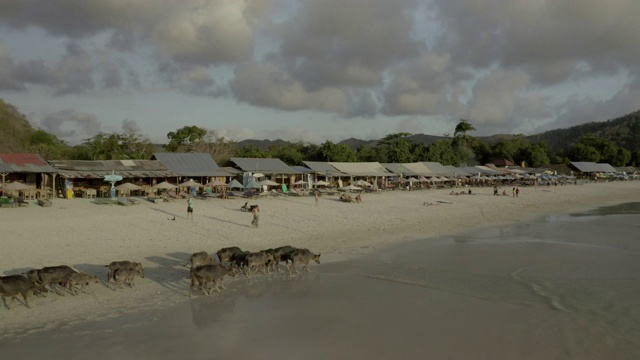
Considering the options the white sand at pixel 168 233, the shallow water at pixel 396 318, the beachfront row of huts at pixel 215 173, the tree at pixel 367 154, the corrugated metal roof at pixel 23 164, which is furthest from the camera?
the tree at pixel 367 154

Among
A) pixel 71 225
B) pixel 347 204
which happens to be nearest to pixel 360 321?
pixel 71 225

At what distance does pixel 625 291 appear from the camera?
41.6 ft

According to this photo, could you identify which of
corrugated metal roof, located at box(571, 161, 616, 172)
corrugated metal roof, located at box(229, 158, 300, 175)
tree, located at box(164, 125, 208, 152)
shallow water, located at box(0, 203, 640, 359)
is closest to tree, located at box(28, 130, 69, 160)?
tree, located at box(164, 125, 208, 152)

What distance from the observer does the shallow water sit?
8.46 metres

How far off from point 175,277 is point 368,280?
565 centimetres

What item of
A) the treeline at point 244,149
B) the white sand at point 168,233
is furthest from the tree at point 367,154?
the white sand at point 168,233

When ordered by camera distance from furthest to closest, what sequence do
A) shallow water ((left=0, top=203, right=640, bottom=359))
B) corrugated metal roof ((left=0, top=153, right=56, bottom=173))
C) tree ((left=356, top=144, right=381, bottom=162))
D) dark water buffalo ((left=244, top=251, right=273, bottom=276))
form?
1. tree ((left=356, top=144, right=381, bottom=162))
2. corrugated metal roof ((left=0, top=153, right=56, bottom=173))
3. dark water buffalo ((left=244, top=251, right=273, bottom=276))
4. shallow water ((left=0, top=203, right=640, bottom=359))

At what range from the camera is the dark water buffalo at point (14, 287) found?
33.0 ft

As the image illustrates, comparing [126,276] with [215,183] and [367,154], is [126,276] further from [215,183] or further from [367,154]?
[367,154]

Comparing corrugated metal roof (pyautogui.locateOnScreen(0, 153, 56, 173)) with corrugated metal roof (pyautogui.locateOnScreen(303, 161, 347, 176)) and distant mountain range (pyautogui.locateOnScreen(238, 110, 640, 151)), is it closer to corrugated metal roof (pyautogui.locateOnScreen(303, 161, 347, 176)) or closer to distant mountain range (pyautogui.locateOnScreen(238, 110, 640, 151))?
corrugated metal roof (pyautogui.locateOnScreen(303, 161, 347, 176))

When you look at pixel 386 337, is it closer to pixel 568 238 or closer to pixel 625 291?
pixel 625 291

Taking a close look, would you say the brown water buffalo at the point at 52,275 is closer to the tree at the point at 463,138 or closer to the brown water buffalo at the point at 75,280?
the brown water buffalo at the point at 75,280

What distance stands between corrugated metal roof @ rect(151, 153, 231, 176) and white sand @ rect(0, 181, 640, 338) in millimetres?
8700

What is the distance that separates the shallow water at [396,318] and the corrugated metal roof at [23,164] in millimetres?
27887
